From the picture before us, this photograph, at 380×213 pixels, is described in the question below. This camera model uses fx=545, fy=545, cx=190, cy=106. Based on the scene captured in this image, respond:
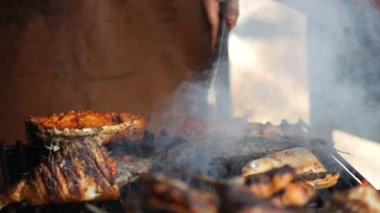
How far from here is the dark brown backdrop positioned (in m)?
7.32

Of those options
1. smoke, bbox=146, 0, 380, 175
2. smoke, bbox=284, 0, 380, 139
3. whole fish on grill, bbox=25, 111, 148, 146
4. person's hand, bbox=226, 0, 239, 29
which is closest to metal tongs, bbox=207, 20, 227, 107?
smoke, bbox=146, 0, 380, 175

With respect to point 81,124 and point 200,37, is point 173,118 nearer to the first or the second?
point 81,124

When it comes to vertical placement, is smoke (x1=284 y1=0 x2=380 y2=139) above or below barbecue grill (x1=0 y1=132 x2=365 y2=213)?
above

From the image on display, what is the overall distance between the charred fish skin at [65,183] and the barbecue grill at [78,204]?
43 millimetres

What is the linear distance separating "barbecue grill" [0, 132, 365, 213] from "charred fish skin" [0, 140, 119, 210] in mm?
43

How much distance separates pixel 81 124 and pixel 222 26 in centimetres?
256

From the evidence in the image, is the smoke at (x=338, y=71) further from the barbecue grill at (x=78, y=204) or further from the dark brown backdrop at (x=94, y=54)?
the barbecue grill at (x=78, y=204)

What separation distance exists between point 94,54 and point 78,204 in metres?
4.43

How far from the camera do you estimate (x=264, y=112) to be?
22.3 ft

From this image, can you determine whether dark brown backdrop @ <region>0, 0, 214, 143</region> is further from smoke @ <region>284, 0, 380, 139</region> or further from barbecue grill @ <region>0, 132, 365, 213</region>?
barbecue grill @ <region>0, 132, 365, 213</region>

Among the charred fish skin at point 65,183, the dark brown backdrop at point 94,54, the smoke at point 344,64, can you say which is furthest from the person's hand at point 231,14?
the charred fish skin at point 65,183

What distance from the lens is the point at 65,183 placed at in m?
3.36

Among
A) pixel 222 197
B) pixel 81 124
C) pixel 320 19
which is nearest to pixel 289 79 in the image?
pixel 320 19

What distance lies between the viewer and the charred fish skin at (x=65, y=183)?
3352 millimetres
